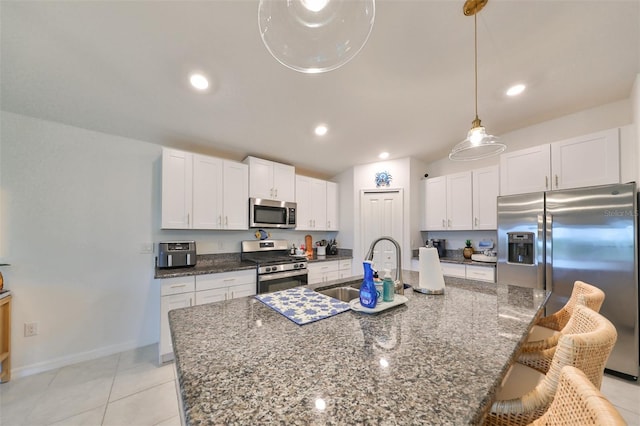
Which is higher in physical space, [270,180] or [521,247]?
[270,180]

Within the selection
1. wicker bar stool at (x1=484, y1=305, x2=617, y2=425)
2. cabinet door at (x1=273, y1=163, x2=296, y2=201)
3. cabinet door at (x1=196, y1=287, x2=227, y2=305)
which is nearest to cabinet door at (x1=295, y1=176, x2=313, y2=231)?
cabinet door at (x1=273, y1=163, x2=296, y2=201)

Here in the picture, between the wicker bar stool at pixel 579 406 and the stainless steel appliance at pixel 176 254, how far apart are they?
9.78 ft

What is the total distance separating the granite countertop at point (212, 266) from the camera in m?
2.40

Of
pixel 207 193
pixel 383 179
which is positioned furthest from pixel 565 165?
pixel 207 193

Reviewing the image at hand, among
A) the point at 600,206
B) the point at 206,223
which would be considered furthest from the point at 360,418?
the point at 600,206

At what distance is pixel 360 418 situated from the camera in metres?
0.51

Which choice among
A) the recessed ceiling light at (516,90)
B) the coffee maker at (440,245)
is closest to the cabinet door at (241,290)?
the coffee maker at (440,245)

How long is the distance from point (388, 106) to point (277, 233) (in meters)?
2.47

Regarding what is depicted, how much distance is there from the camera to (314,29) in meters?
0.99

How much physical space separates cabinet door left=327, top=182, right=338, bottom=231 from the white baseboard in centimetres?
307

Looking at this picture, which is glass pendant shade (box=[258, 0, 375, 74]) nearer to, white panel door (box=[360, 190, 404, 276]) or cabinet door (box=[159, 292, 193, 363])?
cabinet door (box=[159, 292, 193, 363])

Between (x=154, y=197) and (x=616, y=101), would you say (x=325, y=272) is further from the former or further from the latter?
(x=616, y=101)

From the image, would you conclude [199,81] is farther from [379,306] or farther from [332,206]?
[332,206]

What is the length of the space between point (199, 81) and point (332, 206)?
2856mm
